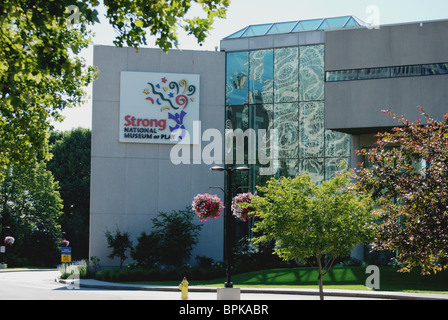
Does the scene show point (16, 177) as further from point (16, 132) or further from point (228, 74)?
point (16, 132)

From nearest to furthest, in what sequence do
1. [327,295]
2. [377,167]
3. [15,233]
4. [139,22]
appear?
[139,22] → [377,167] → [327,295] → [15,233]

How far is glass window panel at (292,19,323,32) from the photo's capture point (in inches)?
1780

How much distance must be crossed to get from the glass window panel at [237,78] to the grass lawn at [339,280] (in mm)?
12850

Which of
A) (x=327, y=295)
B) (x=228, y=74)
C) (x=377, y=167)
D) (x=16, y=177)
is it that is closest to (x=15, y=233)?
(x=16, y=177)

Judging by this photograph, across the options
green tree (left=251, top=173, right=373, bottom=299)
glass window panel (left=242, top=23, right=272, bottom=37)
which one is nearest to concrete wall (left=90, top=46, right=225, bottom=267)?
glass window panel (left=242, top=23, right=272, bottom=37)

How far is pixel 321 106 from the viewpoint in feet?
141

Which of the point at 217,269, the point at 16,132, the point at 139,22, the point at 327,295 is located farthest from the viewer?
the point at 217,269

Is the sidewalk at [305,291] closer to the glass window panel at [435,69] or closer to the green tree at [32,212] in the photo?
the glass window panel at [435,69]

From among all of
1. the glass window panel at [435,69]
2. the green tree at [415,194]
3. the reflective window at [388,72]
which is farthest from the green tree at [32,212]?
the green tree at [415,194]

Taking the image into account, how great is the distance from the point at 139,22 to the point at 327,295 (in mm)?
19749

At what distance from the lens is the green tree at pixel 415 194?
48.2 ft

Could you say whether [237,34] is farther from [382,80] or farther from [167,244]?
[167,244]

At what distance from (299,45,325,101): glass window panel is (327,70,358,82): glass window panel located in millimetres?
3098

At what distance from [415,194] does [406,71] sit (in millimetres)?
24815
